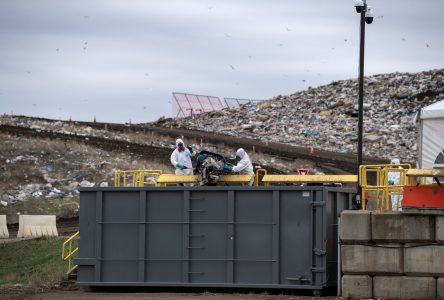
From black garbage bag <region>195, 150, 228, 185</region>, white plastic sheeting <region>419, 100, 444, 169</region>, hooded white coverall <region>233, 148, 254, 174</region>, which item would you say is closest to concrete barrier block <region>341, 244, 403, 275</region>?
black garbage bag <region>195, 150, 228, 185</region>

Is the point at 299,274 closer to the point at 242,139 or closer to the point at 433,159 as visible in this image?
the point at 433,159

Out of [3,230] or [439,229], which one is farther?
[3,230]

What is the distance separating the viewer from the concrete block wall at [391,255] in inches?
645

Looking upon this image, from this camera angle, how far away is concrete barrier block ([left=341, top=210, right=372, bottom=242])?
16.8m

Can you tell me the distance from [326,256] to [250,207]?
158cm

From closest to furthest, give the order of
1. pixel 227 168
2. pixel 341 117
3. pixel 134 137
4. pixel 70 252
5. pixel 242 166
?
pixel 227 168 → pixel 242 166 → pixel 70 252 → pixel 134 137 → pixel 341 117

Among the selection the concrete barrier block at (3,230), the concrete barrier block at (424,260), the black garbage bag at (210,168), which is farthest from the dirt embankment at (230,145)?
the concrete barrier block at (424,260)

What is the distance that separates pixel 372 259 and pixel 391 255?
0.32 metres

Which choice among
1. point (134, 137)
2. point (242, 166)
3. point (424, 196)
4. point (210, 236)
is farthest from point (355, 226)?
point (134, 137)

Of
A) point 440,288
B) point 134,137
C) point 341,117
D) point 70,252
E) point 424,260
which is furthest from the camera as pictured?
point 341,117

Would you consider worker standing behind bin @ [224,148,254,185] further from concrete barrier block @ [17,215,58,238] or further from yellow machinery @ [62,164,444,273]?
concrete barrier block @ [17,215,58,238]

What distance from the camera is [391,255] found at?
54.5 feet

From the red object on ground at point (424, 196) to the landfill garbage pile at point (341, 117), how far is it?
29.3m

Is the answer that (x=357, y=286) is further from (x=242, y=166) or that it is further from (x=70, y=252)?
(x=70, y=252)
